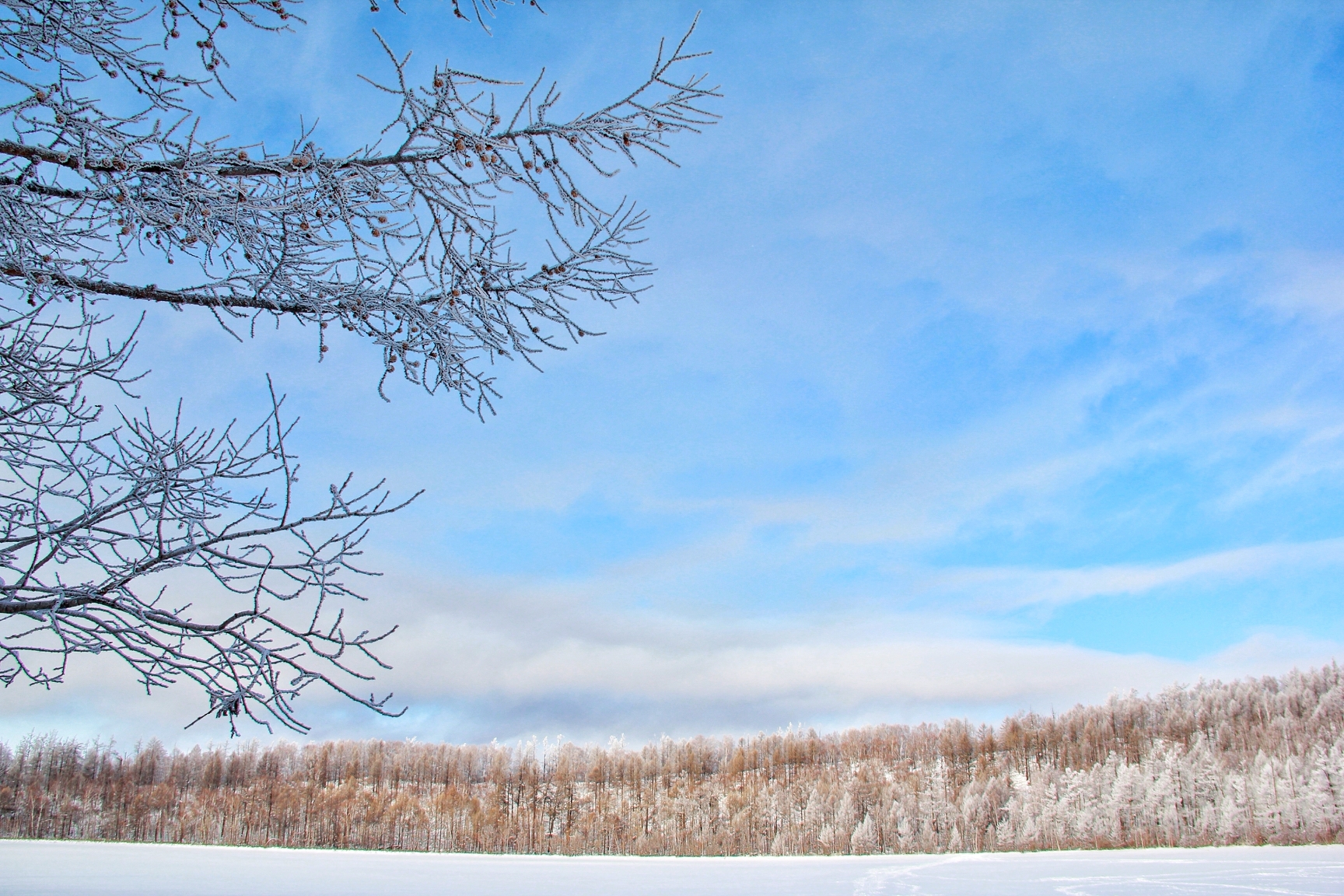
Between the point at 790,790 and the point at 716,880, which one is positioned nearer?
the point at 716,880

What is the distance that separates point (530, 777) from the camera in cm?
4975

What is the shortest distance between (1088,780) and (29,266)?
48.3 metres

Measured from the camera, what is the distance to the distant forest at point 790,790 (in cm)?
3791

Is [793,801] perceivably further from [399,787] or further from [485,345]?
[485,345]

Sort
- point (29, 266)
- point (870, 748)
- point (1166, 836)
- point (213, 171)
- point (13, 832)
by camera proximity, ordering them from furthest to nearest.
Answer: point (870, 748)
point (13, 832)
point (1166, 836)
point (29, 266)
point (213, 171)

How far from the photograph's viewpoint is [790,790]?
47062 mm

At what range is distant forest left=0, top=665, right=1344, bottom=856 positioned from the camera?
37906 millimetres

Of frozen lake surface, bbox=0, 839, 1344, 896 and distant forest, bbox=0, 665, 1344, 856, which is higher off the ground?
frozen lake surface, bbox=0, 839, 1344, 896

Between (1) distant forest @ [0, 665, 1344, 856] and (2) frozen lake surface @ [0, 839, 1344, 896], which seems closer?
(2) frozen lake surface @ [0, 839, 1344, 896]

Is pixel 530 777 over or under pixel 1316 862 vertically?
under

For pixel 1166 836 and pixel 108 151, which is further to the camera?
pixel 1166 836

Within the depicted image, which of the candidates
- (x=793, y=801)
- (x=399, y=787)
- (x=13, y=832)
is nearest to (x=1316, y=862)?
(x=793, y=801)

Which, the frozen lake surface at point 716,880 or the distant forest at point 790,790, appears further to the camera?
the distant forest at point 790,790

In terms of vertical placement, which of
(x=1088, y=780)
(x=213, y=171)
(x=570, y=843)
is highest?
(x=213, y=171)
